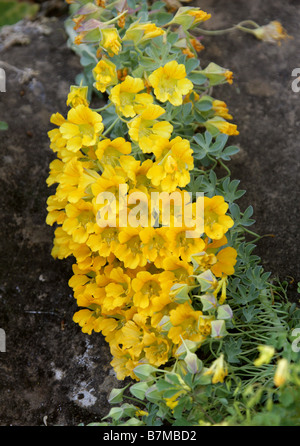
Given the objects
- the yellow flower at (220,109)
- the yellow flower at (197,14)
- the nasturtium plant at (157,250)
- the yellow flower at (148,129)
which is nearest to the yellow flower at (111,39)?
the nasturtium plant at (157,250)

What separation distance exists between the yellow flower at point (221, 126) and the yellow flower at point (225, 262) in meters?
0.46

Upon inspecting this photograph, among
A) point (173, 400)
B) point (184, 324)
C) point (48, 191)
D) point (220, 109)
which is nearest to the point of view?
point (173, 400)

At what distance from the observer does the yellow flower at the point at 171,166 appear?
5.21 feet

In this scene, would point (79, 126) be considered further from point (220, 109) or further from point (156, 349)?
point (156, 349)

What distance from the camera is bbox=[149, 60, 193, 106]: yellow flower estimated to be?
1707 mm

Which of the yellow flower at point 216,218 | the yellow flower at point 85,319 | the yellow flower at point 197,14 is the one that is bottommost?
the yellow flower at point 85,319

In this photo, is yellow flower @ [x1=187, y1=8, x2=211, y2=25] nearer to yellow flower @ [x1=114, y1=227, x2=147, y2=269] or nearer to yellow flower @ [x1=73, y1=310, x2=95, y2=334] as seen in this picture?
yellow flower @ [x1=114, y1=227, x2=147, y2=269]

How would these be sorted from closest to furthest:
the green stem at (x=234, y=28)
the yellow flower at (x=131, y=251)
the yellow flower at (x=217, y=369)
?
the yellow flower at (x=217, y=369), the yellow flower at (x=131, y=251), the green stem at (x=234, y=28)

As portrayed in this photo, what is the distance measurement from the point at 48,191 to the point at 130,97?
57 cm

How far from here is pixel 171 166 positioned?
157cm

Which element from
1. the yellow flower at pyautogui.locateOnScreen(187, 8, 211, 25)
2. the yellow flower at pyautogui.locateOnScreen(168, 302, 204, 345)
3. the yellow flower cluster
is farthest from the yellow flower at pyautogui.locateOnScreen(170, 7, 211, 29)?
the yellow flower at pyautogui.locateOnScreen(168, 302, 204, 345)

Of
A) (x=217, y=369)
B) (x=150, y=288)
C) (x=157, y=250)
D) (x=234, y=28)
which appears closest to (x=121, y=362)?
(x=150, y=288)

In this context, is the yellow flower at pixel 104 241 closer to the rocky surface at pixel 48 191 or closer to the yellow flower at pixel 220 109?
the rocky surface at pixel 48 191

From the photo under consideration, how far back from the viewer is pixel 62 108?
7.30 ft
